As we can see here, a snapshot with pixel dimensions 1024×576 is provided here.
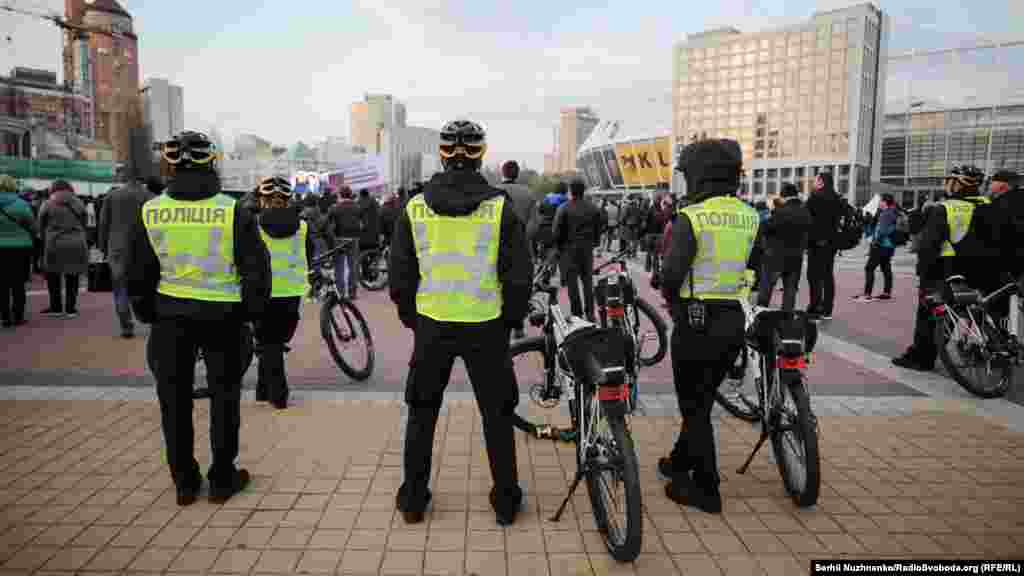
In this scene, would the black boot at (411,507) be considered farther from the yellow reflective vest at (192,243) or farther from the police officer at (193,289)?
the yellow reflective vest at (192,243)

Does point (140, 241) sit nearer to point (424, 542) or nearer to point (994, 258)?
point (424, 542)

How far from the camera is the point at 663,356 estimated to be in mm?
6805

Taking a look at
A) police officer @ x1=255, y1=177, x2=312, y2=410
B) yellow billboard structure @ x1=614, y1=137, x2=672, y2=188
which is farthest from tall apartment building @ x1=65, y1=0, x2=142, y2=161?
police officer @ x1=255, y1=177, x2=312, y2=410

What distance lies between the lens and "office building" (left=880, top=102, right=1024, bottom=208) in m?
72.0

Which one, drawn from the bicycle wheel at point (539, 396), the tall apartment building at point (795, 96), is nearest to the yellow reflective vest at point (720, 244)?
the bicycle wheel at point (539, 396)

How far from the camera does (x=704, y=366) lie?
350cm

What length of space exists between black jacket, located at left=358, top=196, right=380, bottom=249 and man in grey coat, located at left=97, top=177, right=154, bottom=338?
15.9ft

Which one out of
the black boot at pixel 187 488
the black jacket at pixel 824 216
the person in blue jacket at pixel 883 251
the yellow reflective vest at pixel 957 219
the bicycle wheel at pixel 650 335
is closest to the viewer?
the black boot at pixel 187 488

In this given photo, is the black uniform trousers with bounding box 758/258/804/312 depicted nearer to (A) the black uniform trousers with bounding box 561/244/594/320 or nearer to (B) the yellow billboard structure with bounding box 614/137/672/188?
Result: (A) the black uniform trousers with bounding box 561/244/594/320

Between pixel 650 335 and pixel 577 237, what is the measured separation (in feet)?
5.43

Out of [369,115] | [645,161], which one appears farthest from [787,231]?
[369,115]

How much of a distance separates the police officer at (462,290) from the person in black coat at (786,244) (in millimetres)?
3335

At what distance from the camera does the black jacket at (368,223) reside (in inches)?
500

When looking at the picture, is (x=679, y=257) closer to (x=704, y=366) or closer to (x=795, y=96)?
(x=704, y=366)
